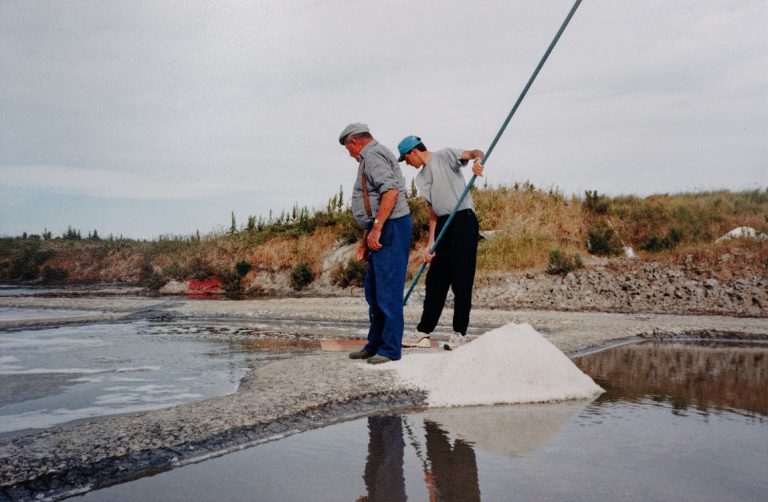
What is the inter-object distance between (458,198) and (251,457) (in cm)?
367

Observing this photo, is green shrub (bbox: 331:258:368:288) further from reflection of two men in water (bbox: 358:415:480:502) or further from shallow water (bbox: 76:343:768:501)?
reflection of two men in water (bbox: 358:415:480:502)

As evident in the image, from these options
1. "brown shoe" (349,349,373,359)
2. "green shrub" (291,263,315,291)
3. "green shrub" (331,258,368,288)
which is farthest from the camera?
"green shrub" (291,263,315,291)

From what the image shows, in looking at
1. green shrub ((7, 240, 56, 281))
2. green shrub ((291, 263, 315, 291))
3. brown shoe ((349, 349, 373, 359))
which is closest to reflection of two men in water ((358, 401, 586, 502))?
brown shoe ((349, 349, 373, 359))

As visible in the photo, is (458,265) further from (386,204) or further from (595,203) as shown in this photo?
(595,203)

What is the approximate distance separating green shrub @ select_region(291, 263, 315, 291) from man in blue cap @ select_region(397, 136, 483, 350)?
1392cm

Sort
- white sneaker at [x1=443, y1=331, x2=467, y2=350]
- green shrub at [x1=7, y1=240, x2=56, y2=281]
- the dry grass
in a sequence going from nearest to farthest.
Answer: white sneaker at [x1=443, y1=331, x2=467, y2=350], the dry grass, green shrub at [x1=7, y1=240, x2=56, y2=281]

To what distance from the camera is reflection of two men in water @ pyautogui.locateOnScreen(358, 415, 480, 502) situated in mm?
2436

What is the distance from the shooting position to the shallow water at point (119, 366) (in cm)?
405

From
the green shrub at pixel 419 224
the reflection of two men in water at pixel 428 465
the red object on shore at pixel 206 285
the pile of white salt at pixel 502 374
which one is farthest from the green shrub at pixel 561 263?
the reflection of two men in water at pixel 428 465

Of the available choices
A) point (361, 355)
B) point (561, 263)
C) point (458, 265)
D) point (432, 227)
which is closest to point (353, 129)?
point (432, 227)

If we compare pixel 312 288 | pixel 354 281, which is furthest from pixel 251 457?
pixel 312 288

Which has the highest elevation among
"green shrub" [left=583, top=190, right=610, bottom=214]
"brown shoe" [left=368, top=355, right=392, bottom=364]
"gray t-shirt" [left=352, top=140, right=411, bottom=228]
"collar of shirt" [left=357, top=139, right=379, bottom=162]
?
"green shrub" [left=583, top=190, right=610, bottom=214]

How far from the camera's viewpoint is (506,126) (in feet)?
19.5

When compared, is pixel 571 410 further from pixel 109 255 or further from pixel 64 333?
pixel 109 255
